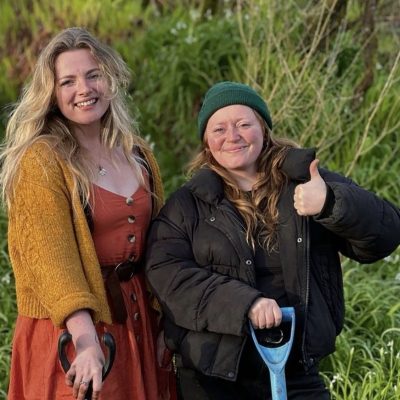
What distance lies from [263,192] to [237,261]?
1.03 feet

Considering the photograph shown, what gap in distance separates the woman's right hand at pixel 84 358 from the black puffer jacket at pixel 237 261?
0.31 m

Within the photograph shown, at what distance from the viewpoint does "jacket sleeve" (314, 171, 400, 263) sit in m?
3.29

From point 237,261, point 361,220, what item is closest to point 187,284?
point 237,261

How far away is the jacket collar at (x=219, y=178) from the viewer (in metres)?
3.49

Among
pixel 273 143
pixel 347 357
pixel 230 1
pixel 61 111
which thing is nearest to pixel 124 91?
pixel 61 111

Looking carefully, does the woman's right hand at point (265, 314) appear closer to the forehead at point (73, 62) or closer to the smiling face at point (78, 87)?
the smiling face at point (78, 87)

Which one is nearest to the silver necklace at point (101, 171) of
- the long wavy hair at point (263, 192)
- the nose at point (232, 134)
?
the long wavy hair at point (263, 192)

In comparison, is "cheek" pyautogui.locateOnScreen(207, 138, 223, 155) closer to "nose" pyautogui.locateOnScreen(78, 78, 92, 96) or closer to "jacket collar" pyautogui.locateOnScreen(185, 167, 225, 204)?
"jacket collar" pyautogui.locateOnScreen(185, 167, 225, 204)

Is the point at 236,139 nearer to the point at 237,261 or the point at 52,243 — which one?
the point at 237,261

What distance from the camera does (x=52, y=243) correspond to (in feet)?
10.9

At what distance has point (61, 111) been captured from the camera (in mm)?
3609

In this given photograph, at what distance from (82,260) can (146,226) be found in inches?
13.9

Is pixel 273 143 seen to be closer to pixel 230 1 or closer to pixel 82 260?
pixel 82 260

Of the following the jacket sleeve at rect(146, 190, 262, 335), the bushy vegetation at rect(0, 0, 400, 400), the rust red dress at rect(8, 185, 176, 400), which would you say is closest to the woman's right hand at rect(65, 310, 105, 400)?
the rust red dress at rect(8, 185, 176, 400)
